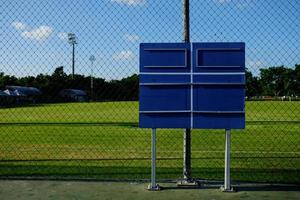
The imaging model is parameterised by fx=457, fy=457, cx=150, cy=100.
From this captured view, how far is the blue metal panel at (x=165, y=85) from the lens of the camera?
6043mm

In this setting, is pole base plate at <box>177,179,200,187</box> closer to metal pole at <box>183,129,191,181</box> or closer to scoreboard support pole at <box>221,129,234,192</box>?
metal pole at <box>183,129,191,181</box>

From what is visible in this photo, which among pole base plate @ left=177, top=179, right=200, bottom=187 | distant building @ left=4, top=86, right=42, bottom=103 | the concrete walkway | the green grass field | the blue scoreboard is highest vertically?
distant building @ left=4, top=86, right=42, bottom=103

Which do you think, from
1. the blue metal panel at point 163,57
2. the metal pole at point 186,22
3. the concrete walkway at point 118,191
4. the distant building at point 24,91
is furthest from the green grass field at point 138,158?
the distant building at point 24,91

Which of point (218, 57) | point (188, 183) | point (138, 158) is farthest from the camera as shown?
point (138, 158)

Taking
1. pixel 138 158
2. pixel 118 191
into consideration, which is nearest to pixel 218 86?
pixel 118 191

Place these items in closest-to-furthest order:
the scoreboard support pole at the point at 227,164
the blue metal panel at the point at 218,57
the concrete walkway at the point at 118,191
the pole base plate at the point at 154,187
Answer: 1. the concrete walkway at the point at 118,191
2. the blue metal panel at the point at 218,57
3. the scoreboard support pole at the point at 227,164
4. the pole base plate at the point at 154,187

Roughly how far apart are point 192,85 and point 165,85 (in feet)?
Answer: 1.18

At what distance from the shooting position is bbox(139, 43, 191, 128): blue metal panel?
19.8 feet

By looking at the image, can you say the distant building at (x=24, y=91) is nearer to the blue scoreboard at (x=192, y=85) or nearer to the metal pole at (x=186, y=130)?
the metal pole at (x=186, y=130)

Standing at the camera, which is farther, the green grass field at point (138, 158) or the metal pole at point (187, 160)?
the green grass field at point (138, 158)

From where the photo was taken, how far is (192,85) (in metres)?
6.07

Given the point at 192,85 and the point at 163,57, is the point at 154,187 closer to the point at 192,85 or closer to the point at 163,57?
the point at 192,85

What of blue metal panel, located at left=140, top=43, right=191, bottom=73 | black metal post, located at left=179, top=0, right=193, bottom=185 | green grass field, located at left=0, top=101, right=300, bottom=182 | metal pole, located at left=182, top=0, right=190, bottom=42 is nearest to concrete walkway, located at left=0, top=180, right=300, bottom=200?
black metal post, located at left=179, top=0, right=193, bottom=185

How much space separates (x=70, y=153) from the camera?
431 inches
